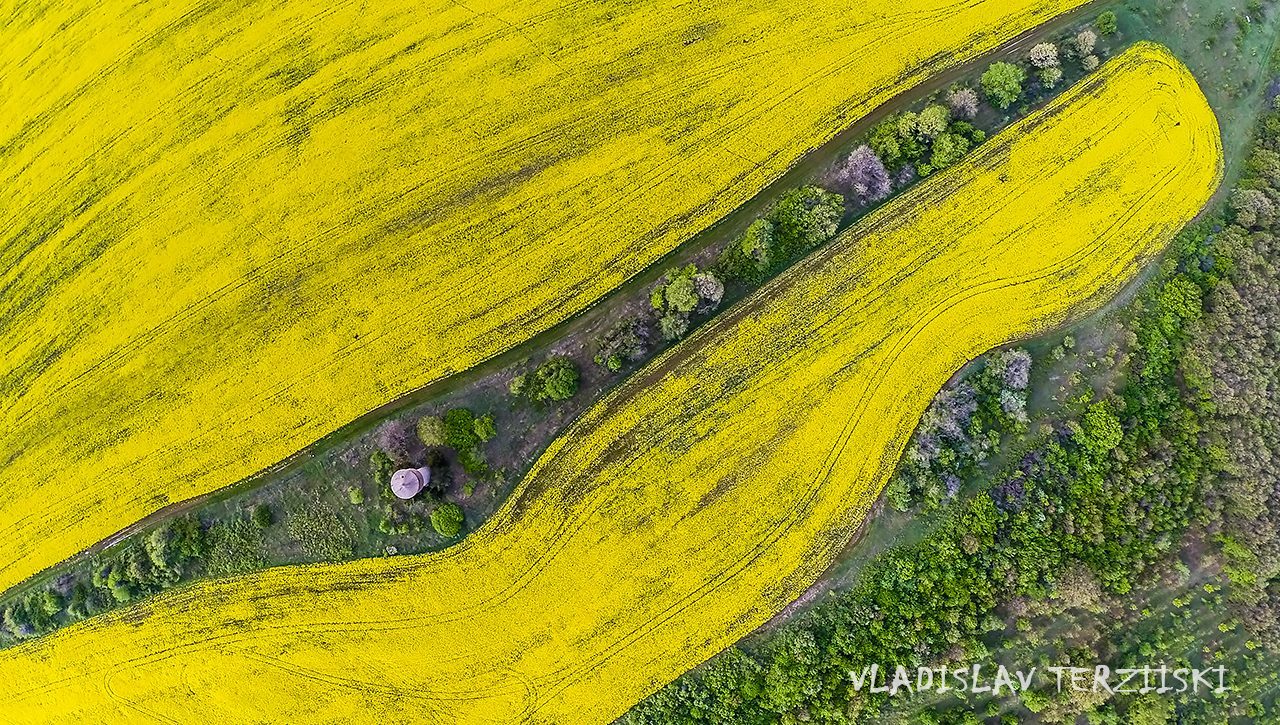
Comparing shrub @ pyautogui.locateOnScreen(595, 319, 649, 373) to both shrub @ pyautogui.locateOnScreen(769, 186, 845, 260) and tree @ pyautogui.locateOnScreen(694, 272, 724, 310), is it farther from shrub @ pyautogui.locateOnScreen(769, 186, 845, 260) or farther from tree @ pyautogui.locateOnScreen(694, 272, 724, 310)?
shrub @ pyautogui.locateOnScreen(769, 186, 845, 260)

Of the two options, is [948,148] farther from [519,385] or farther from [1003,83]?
[519,385]

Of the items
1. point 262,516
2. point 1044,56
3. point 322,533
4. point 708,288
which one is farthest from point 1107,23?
point 262,516

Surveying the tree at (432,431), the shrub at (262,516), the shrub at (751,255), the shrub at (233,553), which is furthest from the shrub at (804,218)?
the shrub at (233,553)

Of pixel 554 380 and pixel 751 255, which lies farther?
pixel 751 255

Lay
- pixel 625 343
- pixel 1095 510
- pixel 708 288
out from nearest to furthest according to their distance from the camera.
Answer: pixel 1095 510 < pixel 708 288 < pixel 625 343

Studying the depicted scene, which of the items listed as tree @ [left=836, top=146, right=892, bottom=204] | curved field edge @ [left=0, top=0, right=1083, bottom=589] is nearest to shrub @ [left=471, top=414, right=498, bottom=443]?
curved field edge @ [left=0, top=0, right=1083, bottom=589]

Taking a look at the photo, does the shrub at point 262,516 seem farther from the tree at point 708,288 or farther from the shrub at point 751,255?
the shrub at point 751,255
